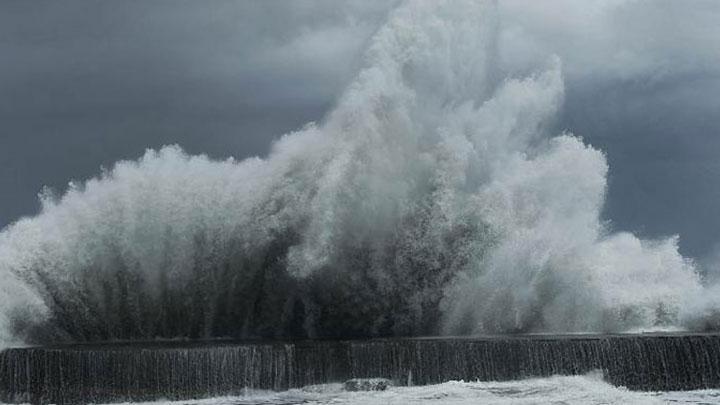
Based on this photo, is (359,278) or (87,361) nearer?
(87,361)

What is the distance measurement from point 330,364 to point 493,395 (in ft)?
10.0

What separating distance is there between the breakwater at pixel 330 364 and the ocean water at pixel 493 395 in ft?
0.80

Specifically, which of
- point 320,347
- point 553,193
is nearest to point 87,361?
point 320,347

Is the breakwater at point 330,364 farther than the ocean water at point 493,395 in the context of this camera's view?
Yes

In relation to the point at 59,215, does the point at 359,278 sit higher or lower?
lower

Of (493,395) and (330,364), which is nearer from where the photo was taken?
(493,395)

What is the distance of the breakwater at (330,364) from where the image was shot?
55.0 ft

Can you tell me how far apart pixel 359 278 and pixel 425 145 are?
3879 mm

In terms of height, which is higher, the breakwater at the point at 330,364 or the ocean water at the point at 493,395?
the breakwater at the point at 330,364

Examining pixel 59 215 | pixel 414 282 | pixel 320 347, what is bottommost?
pixel 320 347

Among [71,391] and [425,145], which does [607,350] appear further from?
[71,391]

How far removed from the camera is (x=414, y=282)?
23.0 meters

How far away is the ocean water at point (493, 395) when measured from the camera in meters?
15.9

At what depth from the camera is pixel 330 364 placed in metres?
17.4
